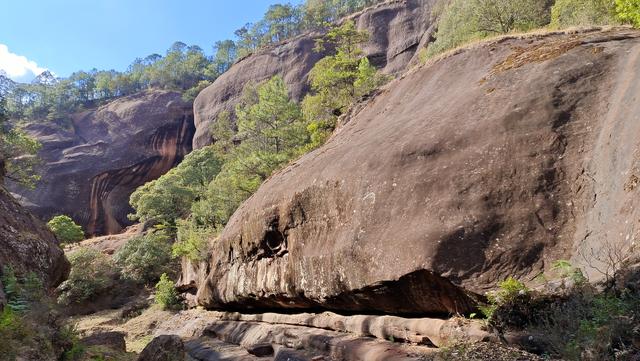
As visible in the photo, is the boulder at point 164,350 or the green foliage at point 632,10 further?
the boulder at point 164,350

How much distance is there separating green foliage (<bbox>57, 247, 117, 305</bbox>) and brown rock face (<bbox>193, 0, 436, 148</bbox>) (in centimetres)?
2369

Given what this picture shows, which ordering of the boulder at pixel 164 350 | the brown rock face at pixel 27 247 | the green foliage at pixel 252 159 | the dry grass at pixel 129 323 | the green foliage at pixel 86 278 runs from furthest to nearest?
1. the green foliage at pixel 86 278
2. the dry grass at pixel 129 323
3. the green foliage at pixel 252 159
4. the boulder at pixel 164 350
5. the brown rock face at pixel 27 247

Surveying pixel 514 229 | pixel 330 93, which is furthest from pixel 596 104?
pixel 330 93

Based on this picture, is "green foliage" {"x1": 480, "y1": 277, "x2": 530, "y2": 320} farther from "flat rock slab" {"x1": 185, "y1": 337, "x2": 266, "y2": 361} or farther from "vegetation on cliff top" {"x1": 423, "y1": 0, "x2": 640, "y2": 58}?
"vegetation on cliff top" {"x1": 423, "y1": 0, "x2": 640, "y2": 58}

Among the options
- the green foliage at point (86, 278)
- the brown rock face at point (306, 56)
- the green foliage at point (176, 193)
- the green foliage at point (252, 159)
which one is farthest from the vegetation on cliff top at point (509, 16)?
the green foliage at point (86, 278)

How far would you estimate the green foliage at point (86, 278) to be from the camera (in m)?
29.4

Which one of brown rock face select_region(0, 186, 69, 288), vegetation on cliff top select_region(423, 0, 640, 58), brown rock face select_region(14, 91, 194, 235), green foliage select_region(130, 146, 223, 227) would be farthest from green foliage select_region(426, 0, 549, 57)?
brown rock face select_region(14, 91, 194, 235)

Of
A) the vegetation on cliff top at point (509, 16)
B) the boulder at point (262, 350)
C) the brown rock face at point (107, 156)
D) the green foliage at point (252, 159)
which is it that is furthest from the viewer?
the brown rock face at point (107, 156)

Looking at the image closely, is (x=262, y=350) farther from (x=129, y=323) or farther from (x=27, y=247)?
(x=129, y=323)

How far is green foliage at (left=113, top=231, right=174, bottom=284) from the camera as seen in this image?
Result: 30828mm

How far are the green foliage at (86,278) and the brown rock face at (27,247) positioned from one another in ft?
60.9

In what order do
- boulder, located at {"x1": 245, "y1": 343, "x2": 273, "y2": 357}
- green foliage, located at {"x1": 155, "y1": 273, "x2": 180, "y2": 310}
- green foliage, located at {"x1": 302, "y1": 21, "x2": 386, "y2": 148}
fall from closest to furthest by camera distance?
boulder, located at {"x1": 245, "y1": 343, "x2": 273, "y2": 357}
green foliage, located at {"x1": 302, "y1": 21, "x2": 386, "y2": 148}
green foliage, located at {"x1": 155, "y1": 273, "x2": 180, "y2": 310}

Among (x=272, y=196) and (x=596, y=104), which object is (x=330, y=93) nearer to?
(x=272, y=196)

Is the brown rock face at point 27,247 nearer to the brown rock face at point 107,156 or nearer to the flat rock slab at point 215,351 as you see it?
the flat rock slab at point 215,351
